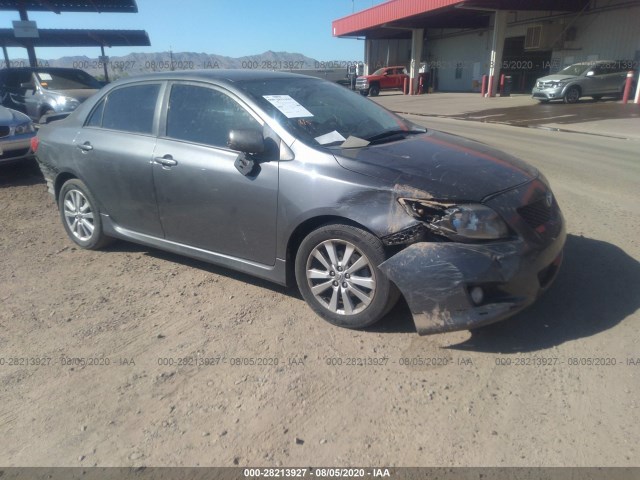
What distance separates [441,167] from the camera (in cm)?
320

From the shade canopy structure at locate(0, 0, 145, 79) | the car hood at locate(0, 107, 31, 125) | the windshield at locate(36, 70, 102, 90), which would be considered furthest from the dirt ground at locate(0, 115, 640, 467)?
the shade canopy structure at locate(0, 0, 145, 79)

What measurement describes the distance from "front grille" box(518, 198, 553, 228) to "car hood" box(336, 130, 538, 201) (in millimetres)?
175

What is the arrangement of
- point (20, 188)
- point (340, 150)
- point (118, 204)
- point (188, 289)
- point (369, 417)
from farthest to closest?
point (20, 188), point (118, 204), point (188, 289), point (340, 150), point (369, 417)

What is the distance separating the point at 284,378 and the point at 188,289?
1.50 m

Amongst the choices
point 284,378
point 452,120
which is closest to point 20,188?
point 284,378

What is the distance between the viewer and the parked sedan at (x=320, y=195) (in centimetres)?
286

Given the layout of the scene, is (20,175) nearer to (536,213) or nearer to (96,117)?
(96,117)

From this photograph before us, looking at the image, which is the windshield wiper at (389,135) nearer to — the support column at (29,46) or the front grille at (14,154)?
the front grille at (14,154)

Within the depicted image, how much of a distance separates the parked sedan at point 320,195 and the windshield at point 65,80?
9271 mm

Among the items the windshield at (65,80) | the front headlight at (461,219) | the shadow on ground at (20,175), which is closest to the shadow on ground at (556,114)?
the windshield at (65,80)

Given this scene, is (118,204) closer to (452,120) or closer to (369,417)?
(369,417)

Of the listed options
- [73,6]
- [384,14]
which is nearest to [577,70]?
[384,14]

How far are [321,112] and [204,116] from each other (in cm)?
92

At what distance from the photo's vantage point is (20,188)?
7465 mm
